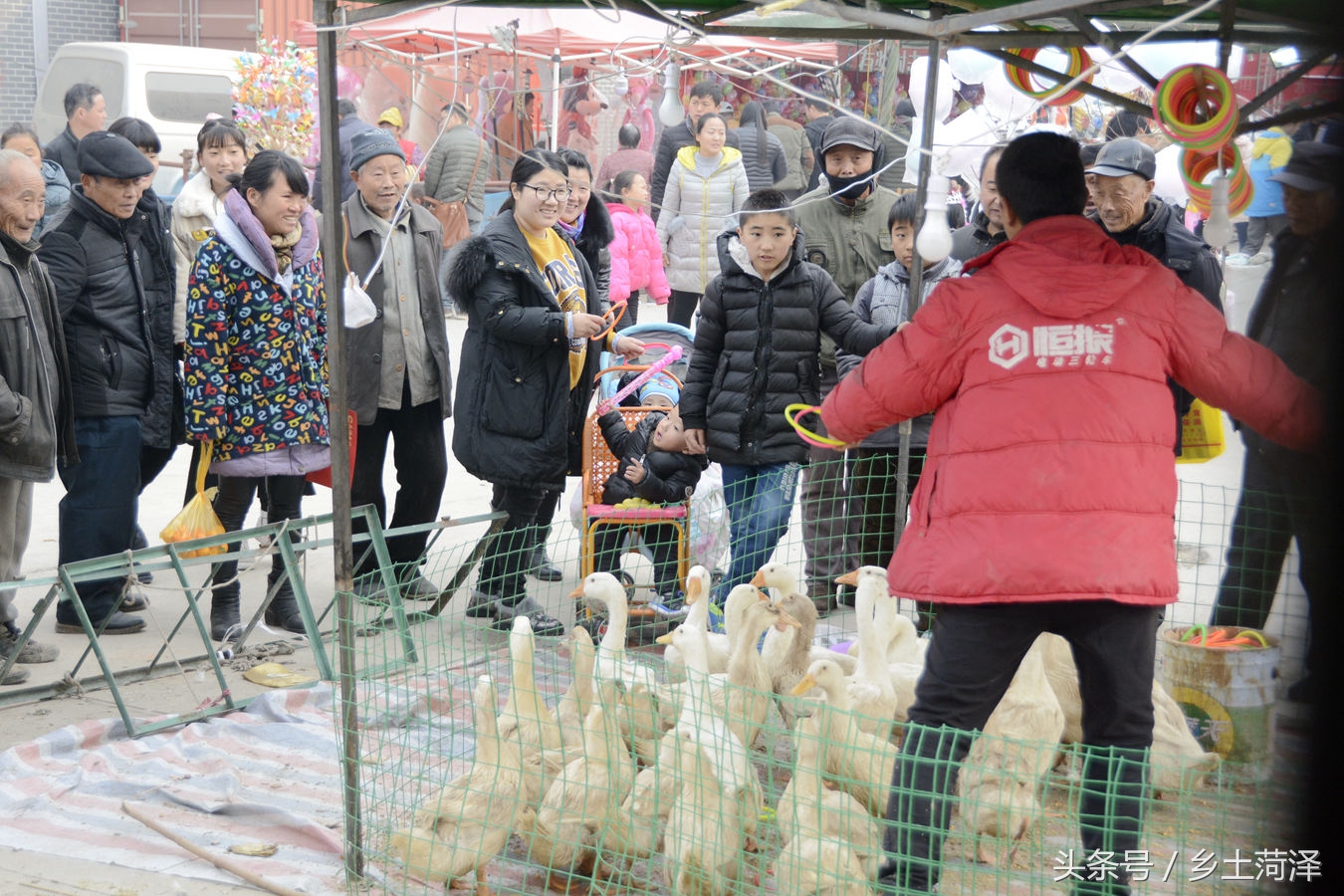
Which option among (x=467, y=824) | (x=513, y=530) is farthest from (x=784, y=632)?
(x=513, y=530)

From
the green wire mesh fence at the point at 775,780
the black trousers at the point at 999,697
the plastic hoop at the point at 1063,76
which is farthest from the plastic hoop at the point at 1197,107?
the black trousers at the point at 999,697

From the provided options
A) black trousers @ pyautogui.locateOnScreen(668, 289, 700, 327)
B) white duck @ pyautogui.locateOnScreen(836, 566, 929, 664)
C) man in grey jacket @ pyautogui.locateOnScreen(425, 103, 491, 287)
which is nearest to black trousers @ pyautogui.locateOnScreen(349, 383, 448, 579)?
white duck @ pyautogui.locateOnScreen(836, 566, 929, 664)

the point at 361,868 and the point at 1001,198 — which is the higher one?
the point at 1001,198

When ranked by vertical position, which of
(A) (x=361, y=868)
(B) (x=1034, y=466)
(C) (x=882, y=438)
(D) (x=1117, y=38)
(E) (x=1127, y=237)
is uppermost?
(D) (x=1117, y=38)

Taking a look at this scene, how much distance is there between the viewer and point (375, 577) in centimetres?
521

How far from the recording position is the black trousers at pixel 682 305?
901cm

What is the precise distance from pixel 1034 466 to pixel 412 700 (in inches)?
101

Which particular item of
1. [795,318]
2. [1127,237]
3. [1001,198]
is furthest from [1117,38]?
[795,318]

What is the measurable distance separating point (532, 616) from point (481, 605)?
1.42 feet

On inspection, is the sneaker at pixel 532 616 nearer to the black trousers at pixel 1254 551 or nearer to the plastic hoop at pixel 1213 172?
the black trousers at pixel 1254 551

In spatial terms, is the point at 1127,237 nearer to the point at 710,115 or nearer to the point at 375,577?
the point at 375,577

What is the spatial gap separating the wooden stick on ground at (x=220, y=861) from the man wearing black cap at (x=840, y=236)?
8.54 feet

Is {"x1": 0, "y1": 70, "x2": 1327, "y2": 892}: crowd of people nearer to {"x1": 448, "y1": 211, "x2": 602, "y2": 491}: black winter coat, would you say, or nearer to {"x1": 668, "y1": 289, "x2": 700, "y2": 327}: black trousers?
{"x1": 448, "y1": 211, "x2": 602, "y2": 491}: black winter coat

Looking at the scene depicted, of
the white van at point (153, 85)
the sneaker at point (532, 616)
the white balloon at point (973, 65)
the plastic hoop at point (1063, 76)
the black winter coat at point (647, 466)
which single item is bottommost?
the sneaker at point (532, 616)
